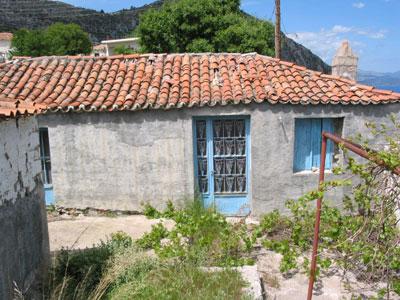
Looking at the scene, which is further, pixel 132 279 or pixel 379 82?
pixel 379 82

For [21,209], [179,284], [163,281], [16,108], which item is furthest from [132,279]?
[16,108]

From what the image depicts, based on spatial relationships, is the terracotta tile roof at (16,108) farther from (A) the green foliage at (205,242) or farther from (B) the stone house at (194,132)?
(B) the stone house at (194,132)

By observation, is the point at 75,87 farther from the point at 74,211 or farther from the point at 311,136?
the point at 311,136

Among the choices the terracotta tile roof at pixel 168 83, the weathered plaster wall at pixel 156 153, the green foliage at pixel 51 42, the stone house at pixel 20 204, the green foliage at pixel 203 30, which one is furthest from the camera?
the green foliage at pixel 51 42

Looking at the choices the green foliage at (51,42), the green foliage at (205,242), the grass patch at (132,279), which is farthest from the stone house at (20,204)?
the green foliage at (51,42)

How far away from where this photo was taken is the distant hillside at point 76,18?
3897cm

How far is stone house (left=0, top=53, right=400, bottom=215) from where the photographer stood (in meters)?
8.87

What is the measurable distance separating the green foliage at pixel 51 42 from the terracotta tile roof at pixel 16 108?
2129 cm

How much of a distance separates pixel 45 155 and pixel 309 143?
6.29 m

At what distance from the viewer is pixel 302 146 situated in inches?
366

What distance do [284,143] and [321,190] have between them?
15.3 feet

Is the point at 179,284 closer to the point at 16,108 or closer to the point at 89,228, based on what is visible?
the point at 16,108

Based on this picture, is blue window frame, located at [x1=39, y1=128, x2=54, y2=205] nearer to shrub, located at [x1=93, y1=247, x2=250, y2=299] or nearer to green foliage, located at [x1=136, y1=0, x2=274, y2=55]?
shrub, located at [x1=93, y1=247, x2=250, y2=299]

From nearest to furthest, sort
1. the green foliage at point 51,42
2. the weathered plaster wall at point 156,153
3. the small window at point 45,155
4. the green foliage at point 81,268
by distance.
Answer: the green foliage at point 81,268 → the weathered plaster wall at point 156,153 → the small window at point 45,155 → the green foliage at point 51,42
